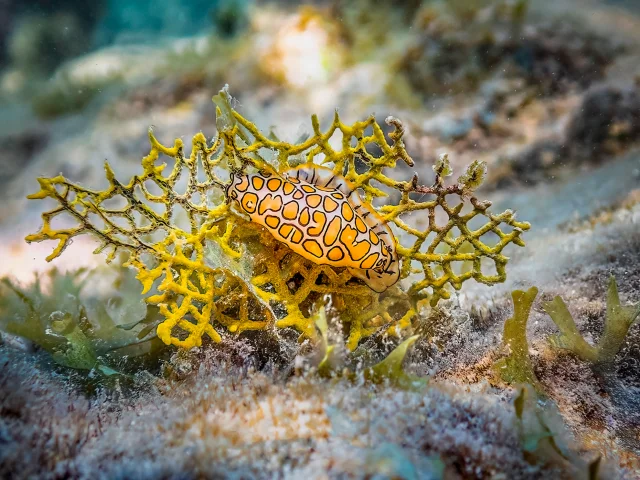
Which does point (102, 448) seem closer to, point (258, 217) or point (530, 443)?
point (258, 217)

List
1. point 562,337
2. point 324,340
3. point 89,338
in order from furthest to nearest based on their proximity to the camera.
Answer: point 89,338, point 562,337, point 324,340

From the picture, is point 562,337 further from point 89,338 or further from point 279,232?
point 89,338

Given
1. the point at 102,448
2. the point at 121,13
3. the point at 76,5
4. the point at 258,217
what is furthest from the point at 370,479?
the point at 121,13

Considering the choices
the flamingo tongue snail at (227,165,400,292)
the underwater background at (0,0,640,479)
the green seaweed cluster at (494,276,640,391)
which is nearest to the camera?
the underwater background at (0,0,640,479)

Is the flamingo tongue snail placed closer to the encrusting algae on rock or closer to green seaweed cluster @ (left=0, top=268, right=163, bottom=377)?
the encrusting algae on rock

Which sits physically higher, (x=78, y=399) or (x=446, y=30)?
(x=446, y=30)

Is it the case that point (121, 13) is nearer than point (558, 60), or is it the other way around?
point (558, 60)

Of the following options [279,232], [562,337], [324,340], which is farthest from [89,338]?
[562,337]

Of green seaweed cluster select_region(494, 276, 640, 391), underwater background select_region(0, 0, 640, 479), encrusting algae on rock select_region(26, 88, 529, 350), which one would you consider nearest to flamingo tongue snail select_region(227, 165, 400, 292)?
encrusting algae on rock select_region(26, 88, 529, 350)
